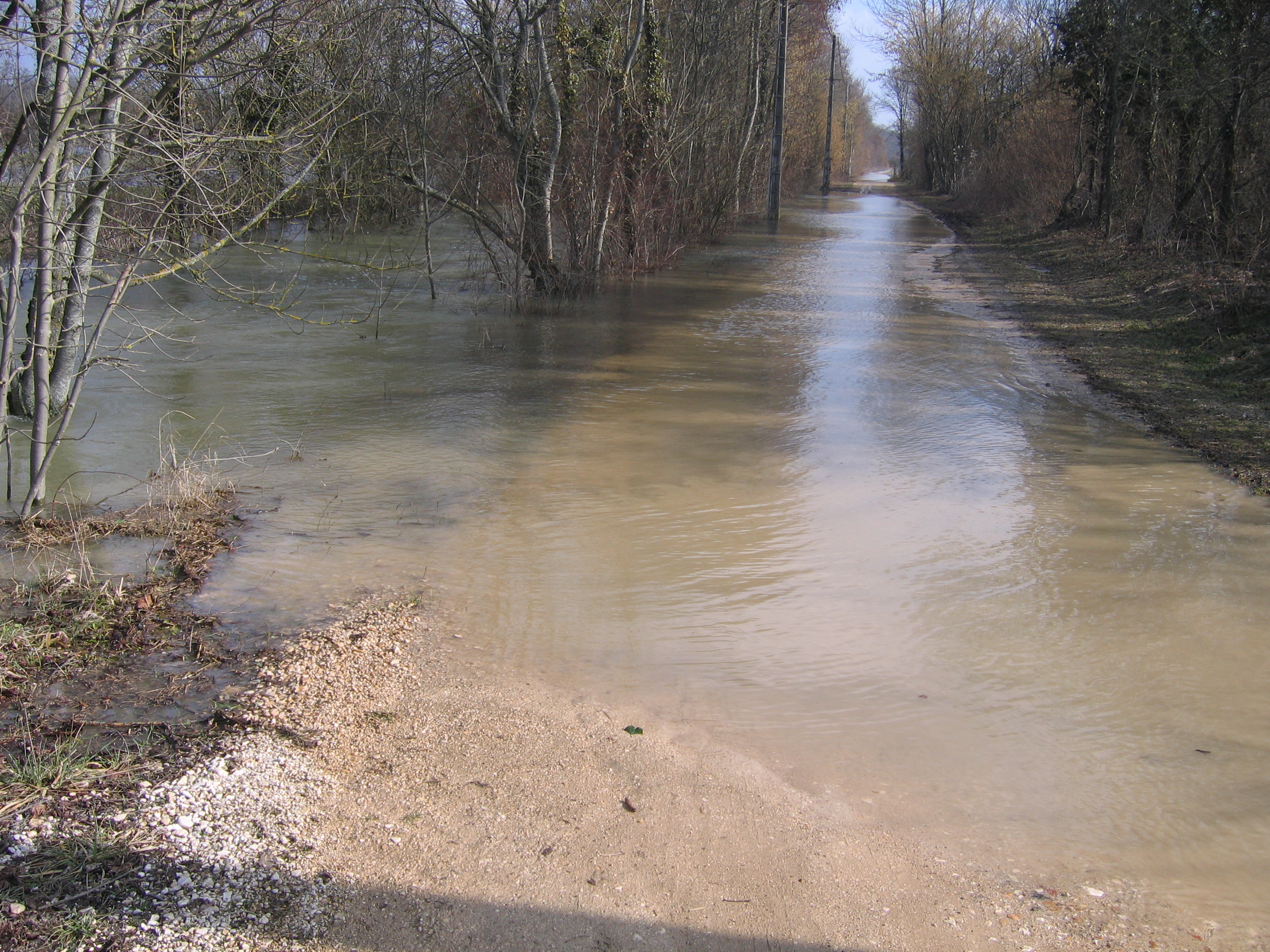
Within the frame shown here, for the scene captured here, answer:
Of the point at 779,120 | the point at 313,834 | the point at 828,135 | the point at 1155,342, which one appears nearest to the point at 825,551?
the point at 313,834

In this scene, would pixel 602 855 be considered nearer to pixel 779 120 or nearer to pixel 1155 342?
pixel 1155 342

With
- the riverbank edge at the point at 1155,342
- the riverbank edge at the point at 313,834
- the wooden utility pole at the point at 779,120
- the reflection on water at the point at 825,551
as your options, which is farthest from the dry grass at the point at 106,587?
the wooden utility pole at the point at 779,120

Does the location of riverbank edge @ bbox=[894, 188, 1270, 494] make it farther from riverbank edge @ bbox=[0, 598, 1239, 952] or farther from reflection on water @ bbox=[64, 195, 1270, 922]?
riverbank edge @ bbox=[0, 598, 1239, 952]

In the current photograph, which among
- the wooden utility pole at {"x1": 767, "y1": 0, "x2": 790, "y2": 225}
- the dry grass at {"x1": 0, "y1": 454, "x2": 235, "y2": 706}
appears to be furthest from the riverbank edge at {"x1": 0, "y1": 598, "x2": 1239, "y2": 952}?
the wooden utility pole at {"x1": 767, "y1": 0, "x2": 790, "y2": 225}

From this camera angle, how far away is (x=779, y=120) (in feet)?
94.1

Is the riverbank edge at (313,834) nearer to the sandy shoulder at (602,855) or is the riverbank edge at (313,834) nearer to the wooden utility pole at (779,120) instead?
the sandy shoulder at (602,855)

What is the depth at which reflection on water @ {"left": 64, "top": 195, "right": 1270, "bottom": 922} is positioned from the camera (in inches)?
164

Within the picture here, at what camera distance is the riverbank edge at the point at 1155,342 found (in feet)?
28.3

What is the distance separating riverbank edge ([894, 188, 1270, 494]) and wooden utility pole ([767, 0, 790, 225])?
10201mm

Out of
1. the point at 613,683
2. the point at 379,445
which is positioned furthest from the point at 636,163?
the point at 613,683

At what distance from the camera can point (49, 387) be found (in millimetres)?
6965

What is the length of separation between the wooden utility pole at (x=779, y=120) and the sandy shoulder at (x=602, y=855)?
27173 millimetres

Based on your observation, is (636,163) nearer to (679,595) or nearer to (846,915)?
(679,595)

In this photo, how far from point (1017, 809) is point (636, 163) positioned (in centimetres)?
1441
